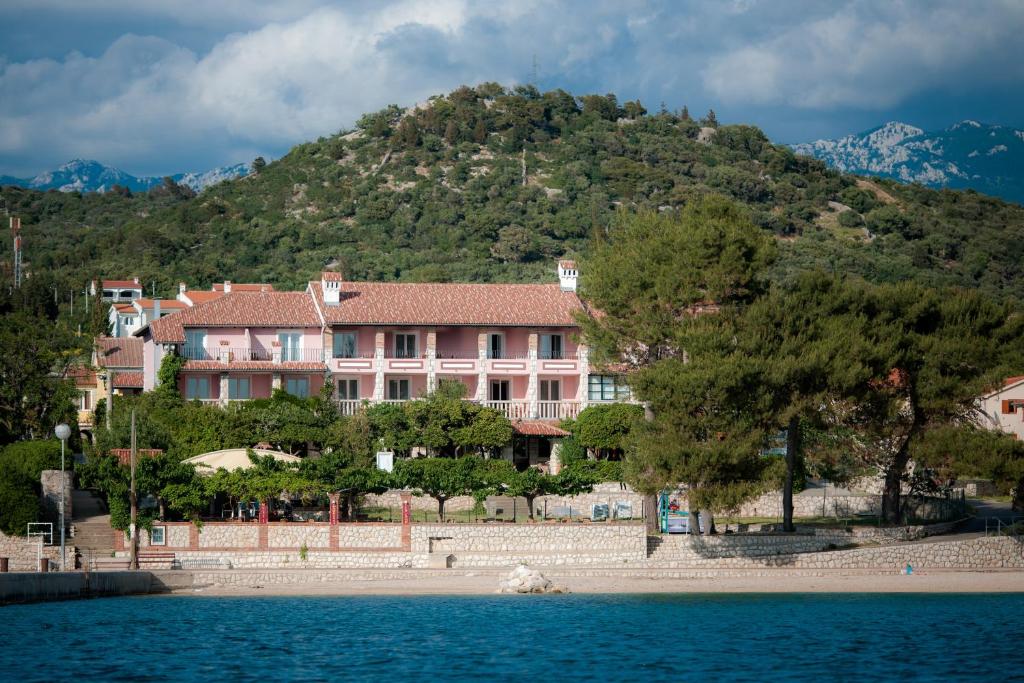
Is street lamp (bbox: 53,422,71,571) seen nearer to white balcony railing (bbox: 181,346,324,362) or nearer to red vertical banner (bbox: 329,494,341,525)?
red vertical banner (bbox: 329,494,341,525)

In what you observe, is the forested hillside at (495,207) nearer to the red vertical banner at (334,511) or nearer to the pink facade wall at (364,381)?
the pink facade wall at (364,381)

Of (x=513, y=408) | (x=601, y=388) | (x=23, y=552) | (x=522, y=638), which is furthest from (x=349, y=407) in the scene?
(x=522, y=638)

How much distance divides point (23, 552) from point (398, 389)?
20.5 meters

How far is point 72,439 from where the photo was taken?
61.0 m

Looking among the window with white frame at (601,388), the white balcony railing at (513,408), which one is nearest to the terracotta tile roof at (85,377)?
the white balcony railing at (513,408)

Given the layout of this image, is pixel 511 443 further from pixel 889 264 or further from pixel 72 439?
pixel 889 264

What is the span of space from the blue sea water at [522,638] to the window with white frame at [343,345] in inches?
696

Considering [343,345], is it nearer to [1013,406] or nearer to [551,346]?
[551,346]

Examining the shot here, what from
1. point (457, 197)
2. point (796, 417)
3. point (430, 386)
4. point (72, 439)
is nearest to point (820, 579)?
point (796, 417)

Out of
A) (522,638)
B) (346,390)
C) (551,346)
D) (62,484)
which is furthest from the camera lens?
(551,346)

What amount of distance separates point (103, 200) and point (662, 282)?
144 meters

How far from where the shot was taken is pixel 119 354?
81562 mm

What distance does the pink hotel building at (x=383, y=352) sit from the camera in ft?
212

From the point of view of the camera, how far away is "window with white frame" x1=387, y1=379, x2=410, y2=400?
65.7m
